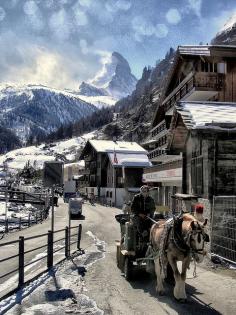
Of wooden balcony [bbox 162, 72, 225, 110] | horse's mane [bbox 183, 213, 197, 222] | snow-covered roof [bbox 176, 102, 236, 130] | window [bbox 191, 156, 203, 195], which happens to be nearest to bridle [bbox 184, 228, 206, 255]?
horse's mane [bbox 183, 213, 197, 222]

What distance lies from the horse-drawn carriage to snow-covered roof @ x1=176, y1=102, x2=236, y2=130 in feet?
20.5

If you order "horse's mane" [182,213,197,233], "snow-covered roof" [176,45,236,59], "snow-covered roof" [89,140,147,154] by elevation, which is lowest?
"horse's mane" [182,213,197,233]

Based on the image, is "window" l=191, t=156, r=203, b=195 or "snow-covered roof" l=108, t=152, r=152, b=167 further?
"snow-covered roof" l=108, t=152, r=152, b=167

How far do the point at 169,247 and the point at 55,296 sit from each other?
115 inches

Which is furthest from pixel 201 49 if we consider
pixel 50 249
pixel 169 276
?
pixel 169 276

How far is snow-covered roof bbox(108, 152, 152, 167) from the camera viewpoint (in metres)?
76.8

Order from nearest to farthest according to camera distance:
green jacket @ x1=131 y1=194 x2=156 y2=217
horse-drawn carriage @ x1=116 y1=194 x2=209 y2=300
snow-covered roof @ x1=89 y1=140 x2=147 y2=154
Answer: horse-drawn carriage @ x1=116 y1=194 x2=209 y2=300
green jacket @ x1=131 y1=194 x2=156 y2=217
snow-covered roof @ x1=89 y1=140 x2=147 y2=154

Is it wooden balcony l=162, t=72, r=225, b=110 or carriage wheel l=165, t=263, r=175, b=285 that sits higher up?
wooden balcony l=162, t=72, r=225, b=110

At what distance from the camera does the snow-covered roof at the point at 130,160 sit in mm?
76750

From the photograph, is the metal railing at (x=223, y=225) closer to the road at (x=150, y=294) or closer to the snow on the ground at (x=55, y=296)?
the road at (x=150, y=294)

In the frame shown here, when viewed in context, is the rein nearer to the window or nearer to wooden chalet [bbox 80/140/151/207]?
the window

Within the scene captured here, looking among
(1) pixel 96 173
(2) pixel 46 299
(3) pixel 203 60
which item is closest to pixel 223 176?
(2) pixel 46 299

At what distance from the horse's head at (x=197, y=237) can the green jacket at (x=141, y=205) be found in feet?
11.7

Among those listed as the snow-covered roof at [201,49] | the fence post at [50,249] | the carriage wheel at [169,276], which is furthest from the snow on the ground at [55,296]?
the snow-covered roof at [201,49]
